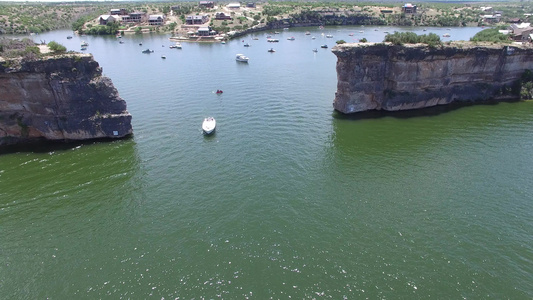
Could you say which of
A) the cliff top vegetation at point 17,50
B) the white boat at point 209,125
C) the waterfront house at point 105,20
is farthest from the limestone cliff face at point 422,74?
the waterfront house at point 105,20

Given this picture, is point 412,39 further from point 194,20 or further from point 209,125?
point 194,20

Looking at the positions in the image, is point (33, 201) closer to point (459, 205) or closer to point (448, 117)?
point (459, 205)

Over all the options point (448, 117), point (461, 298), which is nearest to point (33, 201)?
point (461, 298)

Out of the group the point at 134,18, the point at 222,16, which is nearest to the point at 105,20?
the point at 134,18

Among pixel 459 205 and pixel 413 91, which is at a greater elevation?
pixel 413 91

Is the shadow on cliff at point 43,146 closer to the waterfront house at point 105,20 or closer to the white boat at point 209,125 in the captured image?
the white boat at point 209,125

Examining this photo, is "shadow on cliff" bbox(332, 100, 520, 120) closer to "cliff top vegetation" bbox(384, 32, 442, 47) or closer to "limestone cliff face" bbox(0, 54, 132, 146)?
"cliff top vegetation" bbox(384, 32, 442, 47)

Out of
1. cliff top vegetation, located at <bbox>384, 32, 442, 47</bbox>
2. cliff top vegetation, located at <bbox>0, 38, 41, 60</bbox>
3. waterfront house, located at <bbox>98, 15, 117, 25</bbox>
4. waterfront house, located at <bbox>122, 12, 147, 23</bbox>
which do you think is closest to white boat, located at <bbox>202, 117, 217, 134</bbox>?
cliff top vegetation, located at <bbox>0, 38, 41, 60</bbox>
